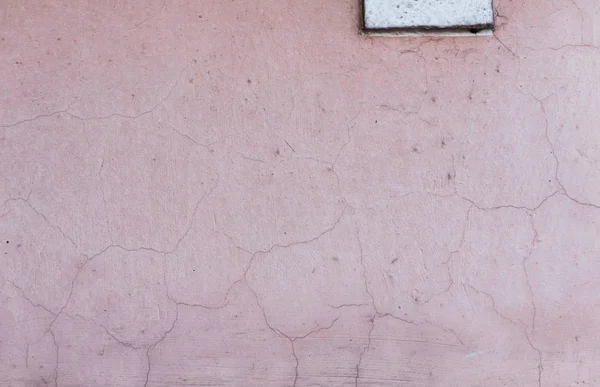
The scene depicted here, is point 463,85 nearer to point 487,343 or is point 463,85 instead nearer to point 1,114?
point 487,343

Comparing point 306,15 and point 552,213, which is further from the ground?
point 306,15

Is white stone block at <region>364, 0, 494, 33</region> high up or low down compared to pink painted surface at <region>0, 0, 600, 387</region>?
up

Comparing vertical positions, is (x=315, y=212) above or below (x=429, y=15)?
below

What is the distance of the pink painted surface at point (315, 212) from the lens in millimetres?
1966

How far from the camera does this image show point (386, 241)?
1968mm

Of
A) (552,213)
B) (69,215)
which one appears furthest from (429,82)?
(69,215)

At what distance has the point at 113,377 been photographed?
77.9 inches

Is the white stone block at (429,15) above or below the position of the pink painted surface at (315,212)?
above

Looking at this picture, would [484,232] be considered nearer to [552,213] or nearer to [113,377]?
[552,213]

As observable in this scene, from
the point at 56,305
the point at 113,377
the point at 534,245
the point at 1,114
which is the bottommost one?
the point at 113,377

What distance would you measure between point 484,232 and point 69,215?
4.67 feet

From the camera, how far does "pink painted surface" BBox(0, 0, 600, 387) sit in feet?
6.45

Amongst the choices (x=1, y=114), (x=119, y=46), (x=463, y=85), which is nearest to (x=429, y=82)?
(x=463, y=85)

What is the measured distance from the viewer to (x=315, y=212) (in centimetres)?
197
